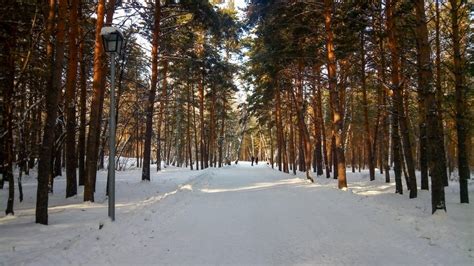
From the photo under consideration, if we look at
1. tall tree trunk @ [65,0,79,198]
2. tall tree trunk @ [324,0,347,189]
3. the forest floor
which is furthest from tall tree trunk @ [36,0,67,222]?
tall tree trunk @ [324,0,347,189]

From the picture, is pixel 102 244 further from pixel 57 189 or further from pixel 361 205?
pixel 57 189

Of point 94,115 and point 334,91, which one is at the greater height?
point 334,91

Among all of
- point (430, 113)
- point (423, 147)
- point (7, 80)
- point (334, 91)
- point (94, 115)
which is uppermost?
point (334, 91)

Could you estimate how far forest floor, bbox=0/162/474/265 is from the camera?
603 cm

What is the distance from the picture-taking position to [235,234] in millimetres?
7719

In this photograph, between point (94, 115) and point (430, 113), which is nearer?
point (430, 113)

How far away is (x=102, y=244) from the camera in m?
6.71

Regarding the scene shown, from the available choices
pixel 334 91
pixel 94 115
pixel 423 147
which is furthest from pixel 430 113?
pixel 94 115

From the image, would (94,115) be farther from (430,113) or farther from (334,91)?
(334,91)

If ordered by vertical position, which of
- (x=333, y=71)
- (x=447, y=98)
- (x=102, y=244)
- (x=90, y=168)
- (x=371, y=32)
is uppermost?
(x=371, y=32)

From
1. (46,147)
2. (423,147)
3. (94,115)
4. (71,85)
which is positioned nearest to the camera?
(46,147)

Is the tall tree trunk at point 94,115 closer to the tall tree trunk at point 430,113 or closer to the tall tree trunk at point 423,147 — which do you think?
the tall tree trunk at point 430,113

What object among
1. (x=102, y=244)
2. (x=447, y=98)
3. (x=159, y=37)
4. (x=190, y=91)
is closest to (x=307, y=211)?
(x=102, y=244)

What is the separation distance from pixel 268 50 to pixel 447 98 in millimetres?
9158
